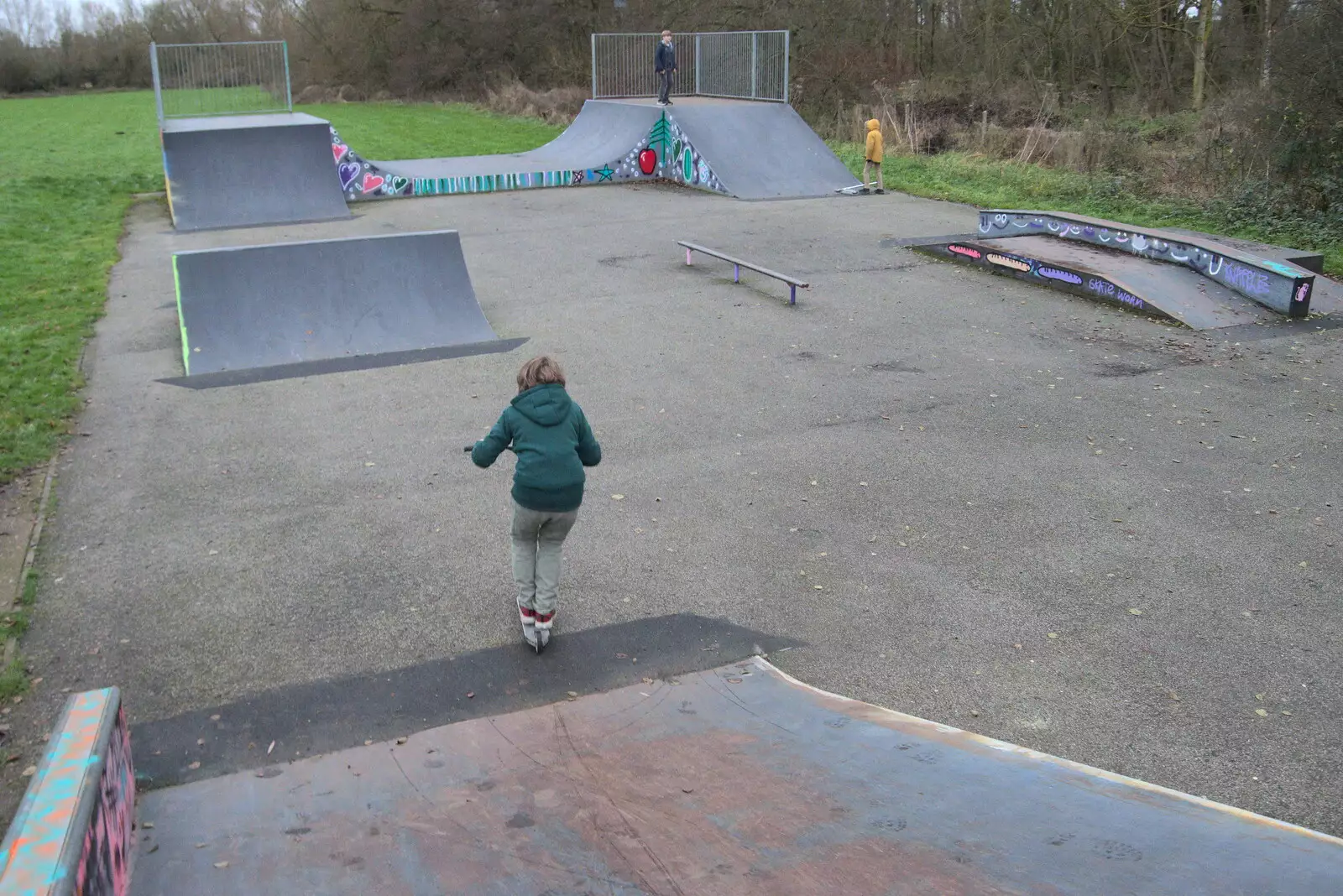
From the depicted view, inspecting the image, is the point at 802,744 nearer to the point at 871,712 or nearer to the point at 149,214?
the point at 871,712

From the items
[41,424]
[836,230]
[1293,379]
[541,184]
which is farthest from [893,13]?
[41,424]

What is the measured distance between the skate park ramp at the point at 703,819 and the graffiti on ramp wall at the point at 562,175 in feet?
61.2

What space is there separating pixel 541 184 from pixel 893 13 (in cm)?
1918

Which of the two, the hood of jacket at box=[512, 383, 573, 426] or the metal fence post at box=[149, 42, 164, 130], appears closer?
the hood of jacket at box=[512, 383, 573, 426]

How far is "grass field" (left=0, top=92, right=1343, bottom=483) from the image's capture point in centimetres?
1009

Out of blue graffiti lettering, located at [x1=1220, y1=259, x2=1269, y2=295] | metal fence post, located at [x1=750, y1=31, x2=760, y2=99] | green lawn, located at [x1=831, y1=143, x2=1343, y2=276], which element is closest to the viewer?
blue graffiti lettering, located at [x1=1220, y1=259, x2=1269, y2=295]

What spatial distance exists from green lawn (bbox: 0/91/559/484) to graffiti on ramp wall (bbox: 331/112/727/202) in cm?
457

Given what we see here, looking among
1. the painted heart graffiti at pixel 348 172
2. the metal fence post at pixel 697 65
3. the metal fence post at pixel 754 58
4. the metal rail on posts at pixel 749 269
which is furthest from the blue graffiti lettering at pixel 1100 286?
→ the metal fence post at pixel 697 65

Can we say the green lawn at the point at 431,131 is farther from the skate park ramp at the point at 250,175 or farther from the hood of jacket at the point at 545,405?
the hood of jacket at the point at 545,405

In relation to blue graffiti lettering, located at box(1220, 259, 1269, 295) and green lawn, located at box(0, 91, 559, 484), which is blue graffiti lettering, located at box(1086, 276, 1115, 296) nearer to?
blue graffiti lettering, located at box(1220, 259, 1269, 295)

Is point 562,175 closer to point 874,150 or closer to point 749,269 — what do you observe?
point 874,150

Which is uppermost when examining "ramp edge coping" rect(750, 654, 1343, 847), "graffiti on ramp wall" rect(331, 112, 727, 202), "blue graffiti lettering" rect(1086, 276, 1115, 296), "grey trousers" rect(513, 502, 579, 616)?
"graffiti on ramp wall" rect(331, 112, 727, 202)

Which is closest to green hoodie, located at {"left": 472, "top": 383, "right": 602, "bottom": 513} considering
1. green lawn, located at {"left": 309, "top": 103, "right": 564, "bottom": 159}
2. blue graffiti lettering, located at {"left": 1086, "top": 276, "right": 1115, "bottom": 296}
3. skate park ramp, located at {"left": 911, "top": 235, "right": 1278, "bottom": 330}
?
skate park ramp, located at {"left": 911, "top": 235, "right": 1278, "bottom": 330}

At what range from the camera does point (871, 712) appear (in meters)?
5.00
